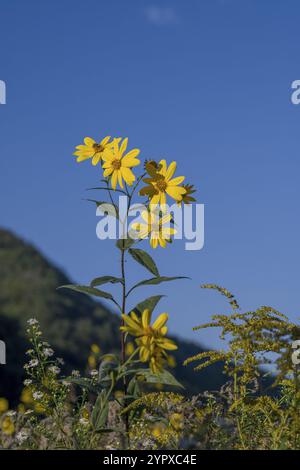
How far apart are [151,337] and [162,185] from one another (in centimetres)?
111

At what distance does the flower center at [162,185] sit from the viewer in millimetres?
4355

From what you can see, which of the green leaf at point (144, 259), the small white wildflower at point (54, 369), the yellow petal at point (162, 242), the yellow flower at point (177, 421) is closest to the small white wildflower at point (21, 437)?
the small white wildflower at point (54, 369)

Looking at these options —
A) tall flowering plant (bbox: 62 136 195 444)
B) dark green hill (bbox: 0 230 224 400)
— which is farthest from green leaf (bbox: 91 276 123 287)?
dark green hill (bbox: 0 230 224 400)

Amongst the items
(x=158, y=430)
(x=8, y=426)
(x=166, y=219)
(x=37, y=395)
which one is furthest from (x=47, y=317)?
(x=166, y=219)

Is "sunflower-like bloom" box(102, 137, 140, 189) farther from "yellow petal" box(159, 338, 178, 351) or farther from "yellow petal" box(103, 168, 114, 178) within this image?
"yellow petal" box(159, 338, 178, 351)

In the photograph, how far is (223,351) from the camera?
4234 mm

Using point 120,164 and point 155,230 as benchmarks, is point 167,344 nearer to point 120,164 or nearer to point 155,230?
point 155,230

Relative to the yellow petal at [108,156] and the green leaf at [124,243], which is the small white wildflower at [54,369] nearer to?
the green leaf at [124,243]

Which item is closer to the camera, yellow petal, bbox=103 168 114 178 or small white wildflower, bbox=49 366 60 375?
yellow petal, bbox=103 168 114 178

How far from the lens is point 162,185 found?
436 cm

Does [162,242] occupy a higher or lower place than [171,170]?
lower

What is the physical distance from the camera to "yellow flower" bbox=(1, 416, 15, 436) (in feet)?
14.5

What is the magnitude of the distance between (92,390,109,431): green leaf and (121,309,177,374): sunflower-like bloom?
44 cm
